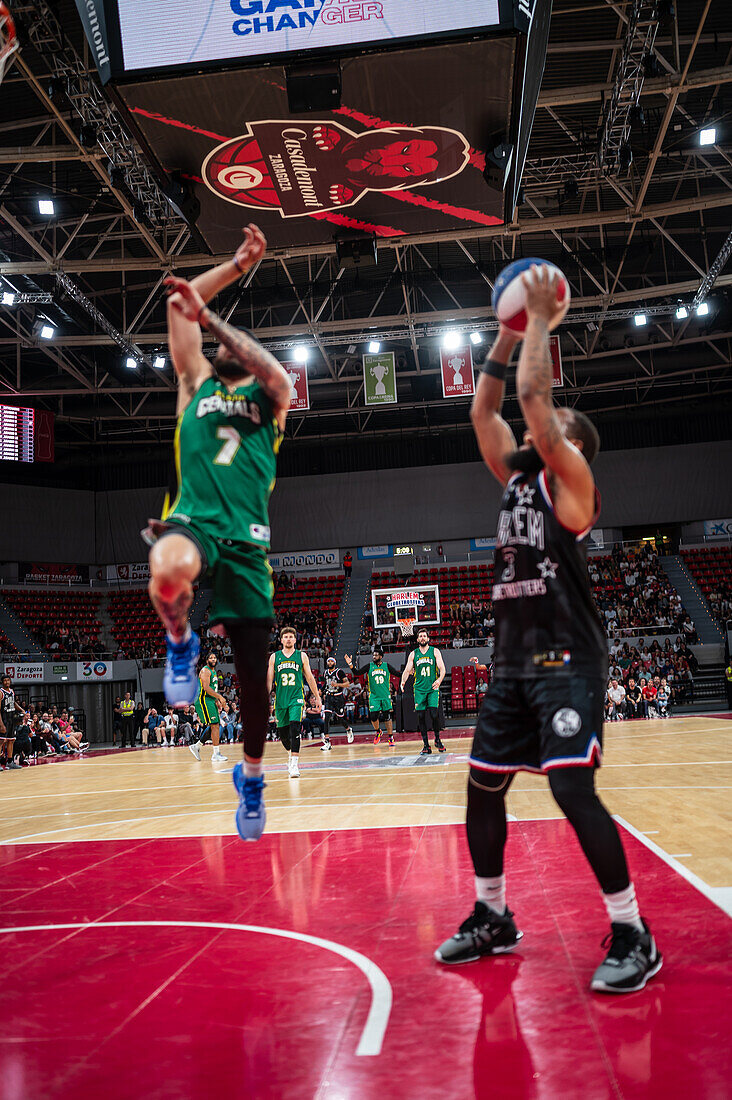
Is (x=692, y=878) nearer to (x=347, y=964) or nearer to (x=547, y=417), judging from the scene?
(x=347, y=964)

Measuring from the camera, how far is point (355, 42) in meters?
6.83

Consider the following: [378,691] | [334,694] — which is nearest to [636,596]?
[334,694]

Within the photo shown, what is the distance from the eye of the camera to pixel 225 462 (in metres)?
3.80

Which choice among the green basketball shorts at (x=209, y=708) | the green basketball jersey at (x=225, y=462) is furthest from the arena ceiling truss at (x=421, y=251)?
the green basketball shorts at (x=209, y=708)

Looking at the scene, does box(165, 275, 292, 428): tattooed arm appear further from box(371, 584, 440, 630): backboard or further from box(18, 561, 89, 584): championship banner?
box(18, 561, 89, 584): championship banner

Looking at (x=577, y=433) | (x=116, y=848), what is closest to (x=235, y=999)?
(x=577, y=433)

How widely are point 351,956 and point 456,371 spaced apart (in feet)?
62.8

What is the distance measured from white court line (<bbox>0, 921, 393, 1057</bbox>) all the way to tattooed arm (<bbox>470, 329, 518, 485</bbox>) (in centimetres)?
231

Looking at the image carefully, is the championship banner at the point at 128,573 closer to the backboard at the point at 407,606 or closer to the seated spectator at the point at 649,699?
the backboard at the point at 407,606

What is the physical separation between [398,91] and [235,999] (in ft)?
24.5

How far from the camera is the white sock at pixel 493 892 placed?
155 inches

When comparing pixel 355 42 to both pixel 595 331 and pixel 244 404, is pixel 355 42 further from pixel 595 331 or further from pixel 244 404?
pixel 595 331

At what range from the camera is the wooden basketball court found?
270 cm

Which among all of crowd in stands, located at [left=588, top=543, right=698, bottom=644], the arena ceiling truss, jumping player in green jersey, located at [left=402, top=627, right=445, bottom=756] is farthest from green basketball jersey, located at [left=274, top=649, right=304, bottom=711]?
crowd in stands, located at [left=588, top=543, right=698, bottom=644]
